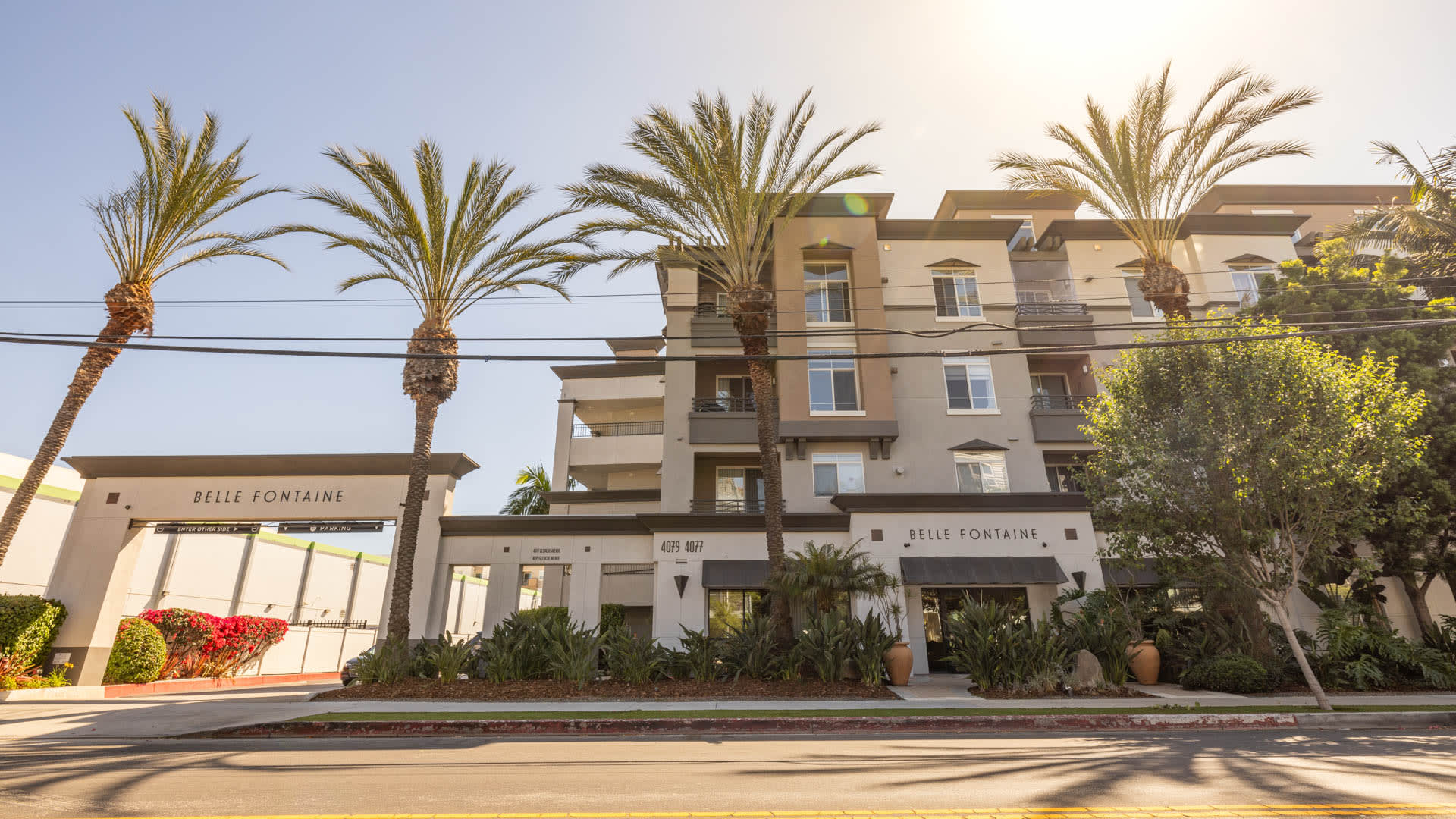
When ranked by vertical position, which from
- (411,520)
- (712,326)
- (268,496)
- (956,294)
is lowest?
(411,520)

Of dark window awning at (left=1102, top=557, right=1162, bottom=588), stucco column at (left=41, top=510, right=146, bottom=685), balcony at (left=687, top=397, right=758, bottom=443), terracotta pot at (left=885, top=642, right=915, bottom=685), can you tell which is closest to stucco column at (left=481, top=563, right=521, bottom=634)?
balcony at (left=687, top=397, right=758, bottom=443)

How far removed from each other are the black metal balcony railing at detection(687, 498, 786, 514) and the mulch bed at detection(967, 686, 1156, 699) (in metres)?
10.7

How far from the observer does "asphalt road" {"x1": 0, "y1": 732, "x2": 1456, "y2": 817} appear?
6410 mm

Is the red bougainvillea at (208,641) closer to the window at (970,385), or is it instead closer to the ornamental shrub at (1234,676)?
the window at (970,385)

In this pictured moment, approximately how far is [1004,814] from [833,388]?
1949cm

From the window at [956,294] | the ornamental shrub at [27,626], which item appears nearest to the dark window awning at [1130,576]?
the window at [956,294]

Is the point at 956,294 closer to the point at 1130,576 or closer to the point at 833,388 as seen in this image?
the point at 833,388

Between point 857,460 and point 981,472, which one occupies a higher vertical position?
point 857,460

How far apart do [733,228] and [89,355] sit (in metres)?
17.9

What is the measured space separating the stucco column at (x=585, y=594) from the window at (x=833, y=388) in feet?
30.3

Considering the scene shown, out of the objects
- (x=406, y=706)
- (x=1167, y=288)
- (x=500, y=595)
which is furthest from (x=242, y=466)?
(x=1167, y=288)

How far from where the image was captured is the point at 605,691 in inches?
609

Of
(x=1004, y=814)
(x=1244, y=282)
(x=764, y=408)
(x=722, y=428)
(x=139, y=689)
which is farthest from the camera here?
(x=1244, y=282)

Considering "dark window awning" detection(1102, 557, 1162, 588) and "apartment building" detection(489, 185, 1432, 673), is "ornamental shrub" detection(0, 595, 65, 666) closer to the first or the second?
"apartment building" detection(489, 185, 1432, 673)
